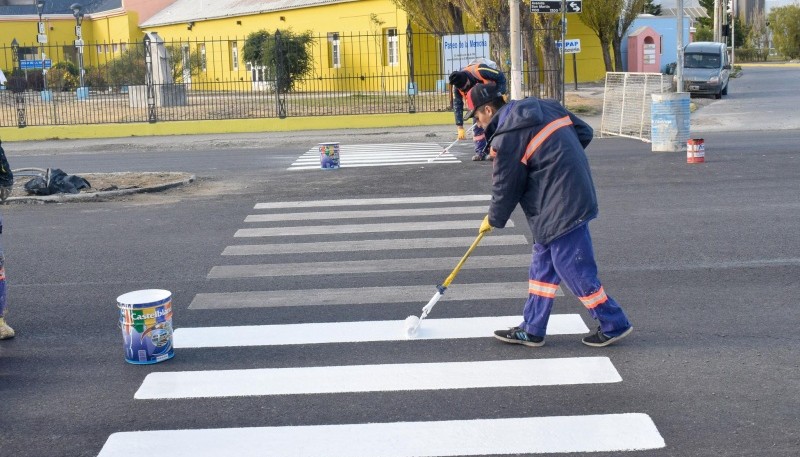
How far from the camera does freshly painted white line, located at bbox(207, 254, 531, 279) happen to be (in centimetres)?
867

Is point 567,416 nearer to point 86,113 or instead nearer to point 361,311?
point 361,311

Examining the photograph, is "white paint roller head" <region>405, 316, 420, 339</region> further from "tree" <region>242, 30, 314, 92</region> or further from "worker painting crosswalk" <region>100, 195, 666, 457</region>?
"tree" <region>242, 30, 314, 92</region>

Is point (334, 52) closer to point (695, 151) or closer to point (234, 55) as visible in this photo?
point (234, 55)

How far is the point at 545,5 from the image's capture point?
70.6 feet

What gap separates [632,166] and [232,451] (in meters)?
12.1

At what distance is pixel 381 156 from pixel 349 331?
12126 millimetres

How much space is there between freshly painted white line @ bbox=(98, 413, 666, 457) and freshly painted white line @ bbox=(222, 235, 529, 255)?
4703 mm

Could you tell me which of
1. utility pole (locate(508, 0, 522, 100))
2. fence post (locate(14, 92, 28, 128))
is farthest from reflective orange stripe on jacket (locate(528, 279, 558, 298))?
fence post (locate(14, 92, 28, 128))

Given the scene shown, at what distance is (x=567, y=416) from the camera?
506cm

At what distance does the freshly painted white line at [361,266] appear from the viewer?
28.5ft

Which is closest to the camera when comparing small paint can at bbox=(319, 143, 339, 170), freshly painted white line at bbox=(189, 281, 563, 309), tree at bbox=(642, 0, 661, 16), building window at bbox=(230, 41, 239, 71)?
freshly painted white line at bbox=(189, 281, 563, 309)

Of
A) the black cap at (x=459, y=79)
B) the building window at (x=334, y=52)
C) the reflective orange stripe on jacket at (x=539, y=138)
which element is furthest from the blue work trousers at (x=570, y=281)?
the building window at (x=334, y=52)

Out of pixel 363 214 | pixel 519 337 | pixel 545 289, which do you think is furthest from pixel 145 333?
pixel 363 214

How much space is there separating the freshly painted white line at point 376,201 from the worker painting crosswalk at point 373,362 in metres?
1.54
